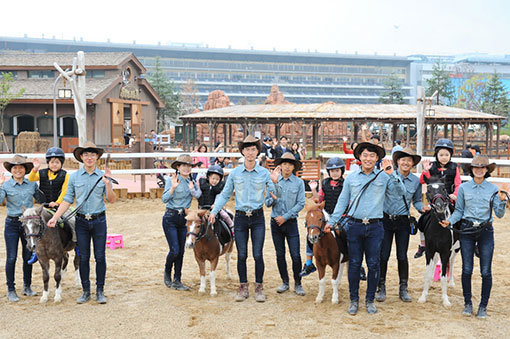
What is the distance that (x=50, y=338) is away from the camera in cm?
554

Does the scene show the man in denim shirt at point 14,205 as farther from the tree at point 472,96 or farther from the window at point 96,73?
the tree at point 472,96

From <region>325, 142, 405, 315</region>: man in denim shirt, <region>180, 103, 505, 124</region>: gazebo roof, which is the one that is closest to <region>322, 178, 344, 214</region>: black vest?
<region>325, 142, 405, 315</region>: man in denim shirt

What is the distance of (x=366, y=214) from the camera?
6.03 meters

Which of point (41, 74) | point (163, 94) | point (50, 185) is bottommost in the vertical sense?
point (50, 185)

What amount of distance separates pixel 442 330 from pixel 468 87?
66114 mm

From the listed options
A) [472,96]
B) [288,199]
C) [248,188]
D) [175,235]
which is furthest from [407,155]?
[472,96]

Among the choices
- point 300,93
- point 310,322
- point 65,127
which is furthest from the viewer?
point 300,93

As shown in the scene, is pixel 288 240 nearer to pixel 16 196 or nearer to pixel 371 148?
pixel 371 148

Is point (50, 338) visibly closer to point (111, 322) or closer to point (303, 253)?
point (111, 322)

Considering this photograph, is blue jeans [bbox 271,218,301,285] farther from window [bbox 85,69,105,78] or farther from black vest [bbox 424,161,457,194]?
window [bbox 85,69,105,78]

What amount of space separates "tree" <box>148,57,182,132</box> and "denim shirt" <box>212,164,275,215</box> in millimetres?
50206

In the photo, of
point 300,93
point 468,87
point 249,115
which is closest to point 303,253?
point 249,115

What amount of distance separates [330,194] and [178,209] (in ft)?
6.40

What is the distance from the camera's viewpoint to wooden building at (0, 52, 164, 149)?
30547mm
